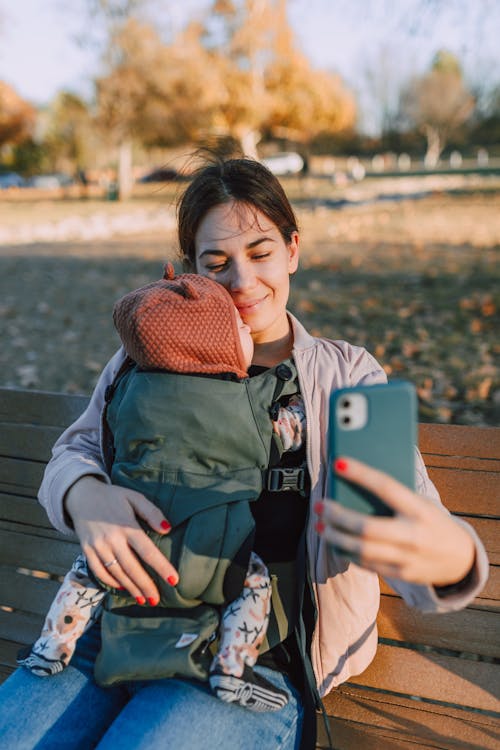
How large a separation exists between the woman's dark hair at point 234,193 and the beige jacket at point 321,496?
42cm

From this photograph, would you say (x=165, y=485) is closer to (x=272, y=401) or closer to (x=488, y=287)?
(x=272, y=401)

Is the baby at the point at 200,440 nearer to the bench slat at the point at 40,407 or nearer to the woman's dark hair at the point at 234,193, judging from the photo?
the woman's dark hair at the point at 234,193

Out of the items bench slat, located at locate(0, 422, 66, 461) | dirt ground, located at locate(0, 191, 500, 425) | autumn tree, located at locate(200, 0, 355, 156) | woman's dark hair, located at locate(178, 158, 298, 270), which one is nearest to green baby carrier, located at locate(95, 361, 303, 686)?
woman's dark hair, located at locate(178, 158, 298, 270)

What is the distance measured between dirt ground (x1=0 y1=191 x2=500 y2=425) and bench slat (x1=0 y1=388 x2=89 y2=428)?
668 millimetres

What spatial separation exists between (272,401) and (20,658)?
0.94 meters

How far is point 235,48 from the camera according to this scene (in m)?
37.0

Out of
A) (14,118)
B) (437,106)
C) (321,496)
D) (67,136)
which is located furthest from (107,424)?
(437,106)

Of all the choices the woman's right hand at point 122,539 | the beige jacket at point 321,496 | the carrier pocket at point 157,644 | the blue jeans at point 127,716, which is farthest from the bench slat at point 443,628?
the woman's right hand at point 122,539

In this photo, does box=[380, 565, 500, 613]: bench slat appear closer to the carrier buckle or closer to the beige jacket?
the beige jacket

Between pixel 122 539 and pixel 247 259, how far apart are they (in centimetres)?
90

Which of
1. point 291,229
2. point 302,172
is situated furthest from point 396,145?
point 291,229

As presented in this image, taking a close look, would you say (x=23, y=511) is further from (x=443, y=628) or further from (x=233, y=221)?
A: (x=443, y=628)

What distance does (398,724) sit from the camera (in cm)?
192

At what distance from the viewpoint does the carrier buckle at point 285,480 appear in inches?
71.9
